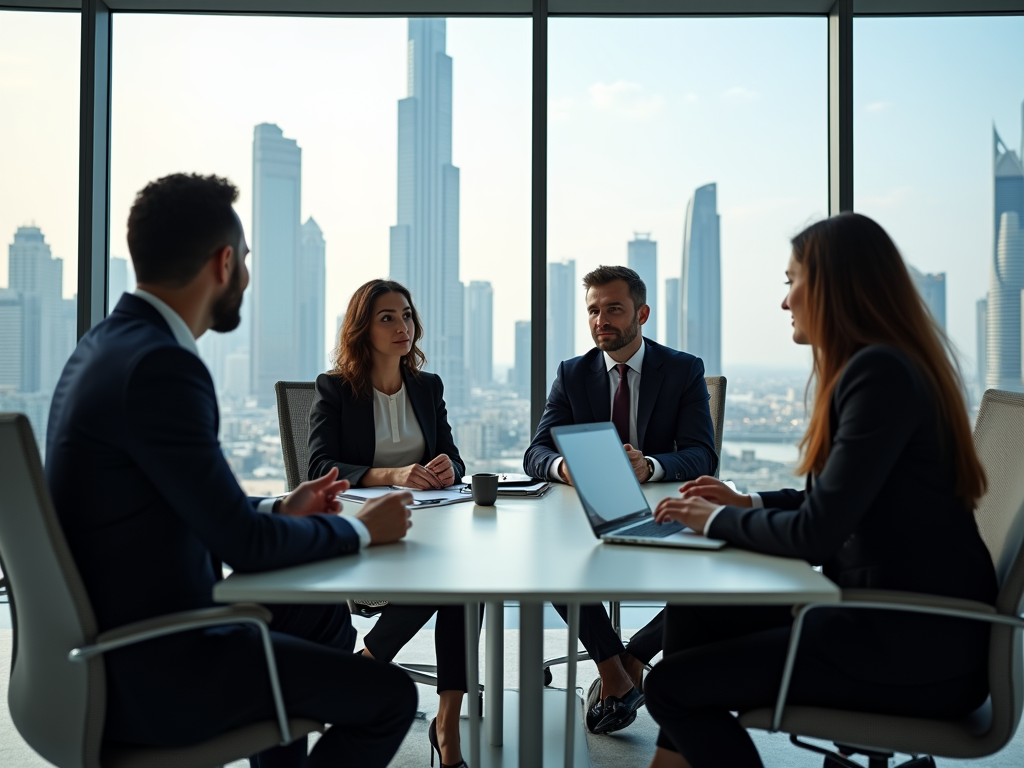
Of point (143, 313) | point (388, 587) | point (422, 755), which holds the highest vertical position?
point (143, 313)

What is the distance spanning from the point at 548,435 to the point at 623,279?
0.69 metres

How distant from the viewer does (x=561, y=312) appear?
4.01 m

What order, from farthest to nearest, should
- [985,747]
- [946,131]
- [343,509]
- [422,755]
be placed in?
1. [946,131]
2. [422,755]
3. [343,509]
4. [985,747]

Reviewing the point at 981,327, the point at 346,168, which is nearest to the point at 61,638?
the point at 346,168

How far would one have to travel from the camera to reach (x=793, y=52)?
4105 mm

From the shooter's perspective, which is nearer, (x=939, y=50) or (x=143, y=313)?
(x=143, y=313)

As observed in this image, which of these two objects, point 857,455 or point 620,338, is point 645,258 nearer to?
point 620,338

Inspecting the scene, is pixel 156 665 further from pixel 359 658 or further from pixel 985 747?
pixel 985 747

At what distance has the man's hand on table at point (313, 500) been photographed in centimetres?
195

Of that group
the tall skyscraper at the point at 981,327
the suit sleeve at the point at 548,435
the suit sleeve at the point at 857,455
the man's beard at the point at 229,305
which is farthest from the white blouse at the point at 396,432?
the tall skyscraper at the point at 981,327

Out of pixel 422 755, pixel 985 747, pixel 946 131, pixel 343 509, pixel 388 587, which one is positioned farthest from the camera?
pixel 946 131

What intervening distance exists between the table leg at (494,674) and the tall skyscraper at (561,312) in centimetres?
171

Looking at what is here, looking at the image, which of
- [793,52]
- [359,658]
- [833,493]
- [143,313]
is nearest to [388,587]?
[359,658]

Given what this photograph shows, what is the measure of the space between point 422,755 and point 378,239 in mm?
2362
